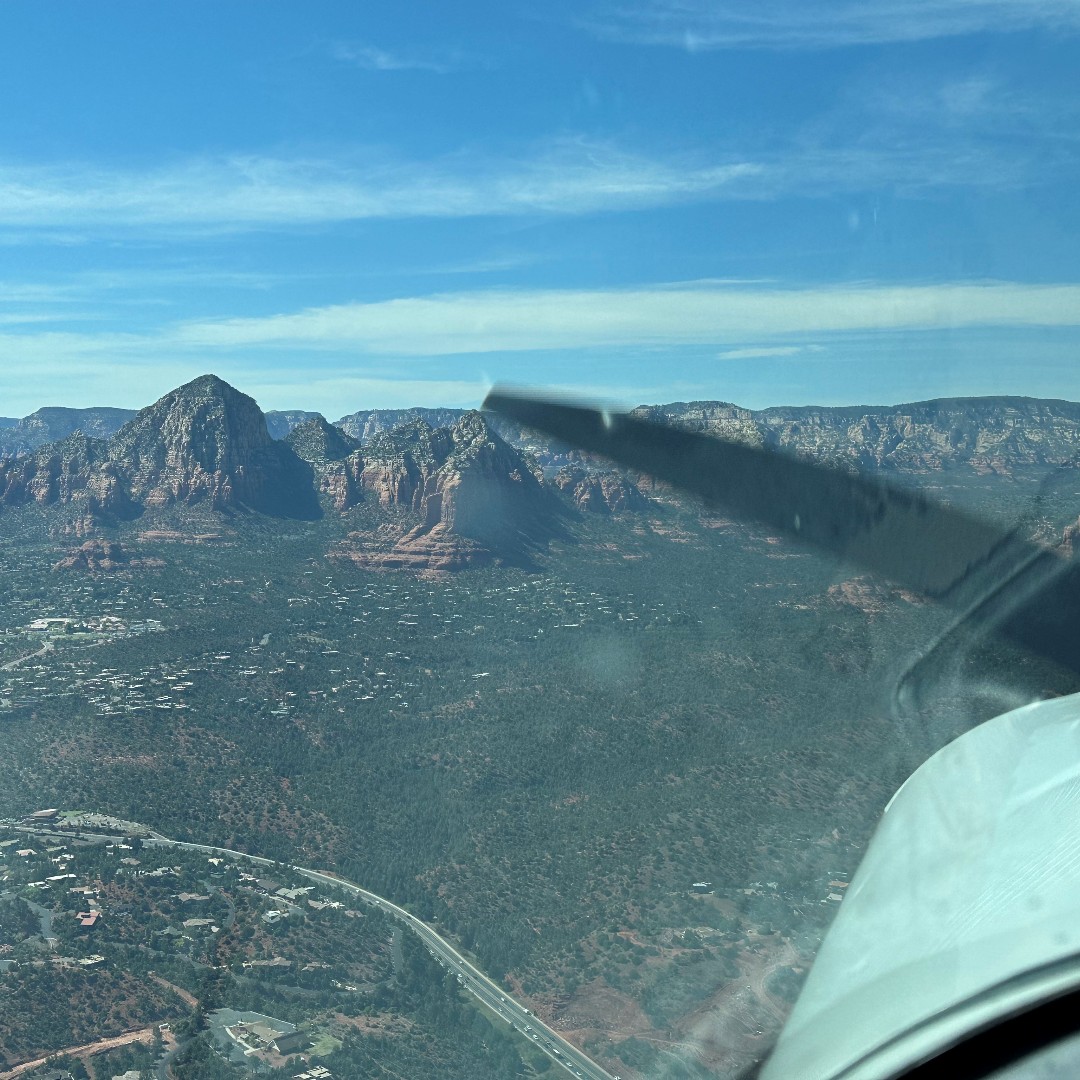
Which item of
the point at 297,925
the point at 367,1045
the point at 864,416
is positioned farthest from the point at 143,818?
the point at 864,416

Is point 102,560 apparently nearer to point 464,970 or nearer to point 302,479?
point 302,479

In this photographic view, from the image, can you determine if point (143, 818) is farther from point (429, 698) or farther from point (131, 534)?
point (131, 534)

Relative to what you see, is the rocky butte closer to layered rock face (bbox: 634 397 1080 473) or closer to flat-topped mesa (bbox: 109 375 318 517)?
flat-topped mesa (bbox: 109 375 318 517)

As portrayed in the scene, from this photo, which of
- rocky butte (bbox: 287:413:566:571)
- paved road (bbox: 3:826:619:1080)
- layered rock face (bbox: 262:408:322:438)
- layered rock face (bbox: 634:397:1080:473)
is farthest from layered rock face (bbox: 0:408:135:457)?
layered rock face (bbox: 634:397:1080:473)

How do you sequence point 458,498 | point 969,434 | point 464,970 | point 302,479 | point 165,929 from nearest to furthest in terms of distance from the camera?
point 464,970 → point 165,929 → point 969,434 → point 458,498 → point 302,479

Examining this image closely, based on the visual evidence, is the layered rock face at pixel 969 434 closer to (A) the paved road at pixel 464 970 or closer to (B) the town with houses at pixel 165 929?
(A) the paved road at pixel 464 970

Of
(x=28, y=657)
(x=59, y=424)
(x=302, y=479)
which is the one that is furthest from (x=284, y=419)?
(x=28, y=657)
